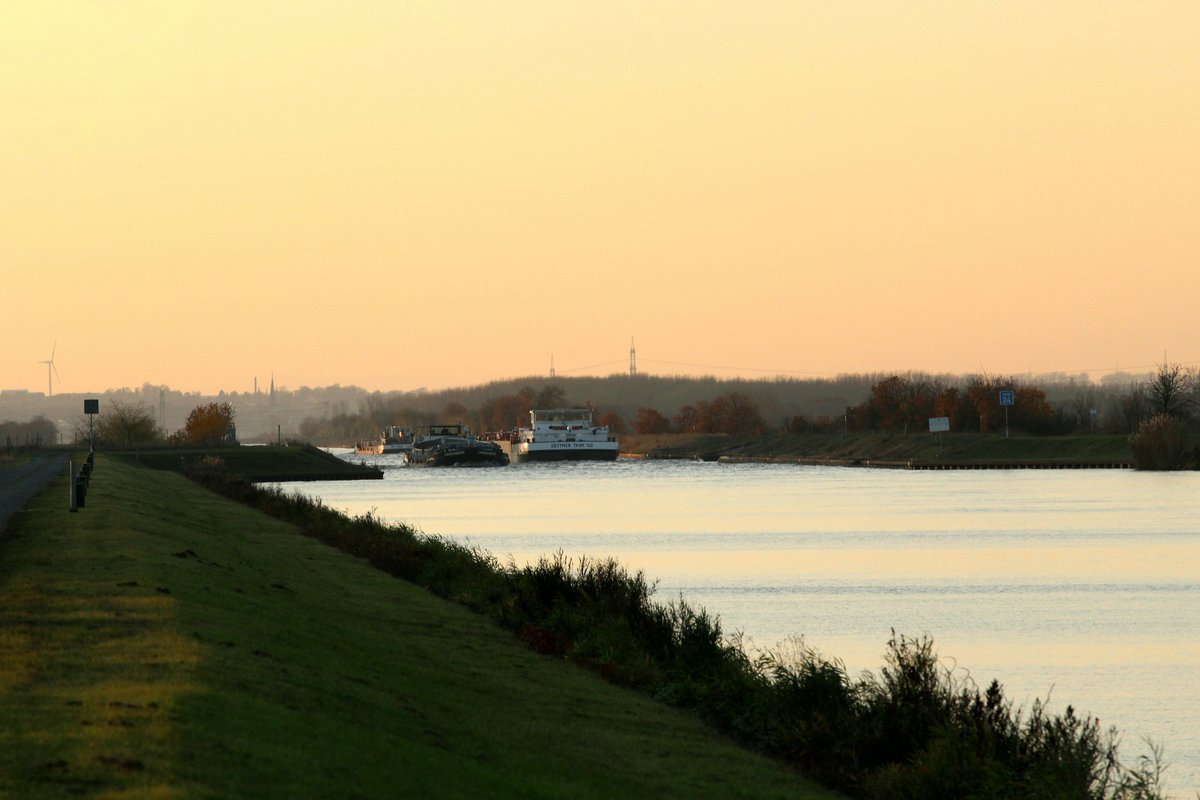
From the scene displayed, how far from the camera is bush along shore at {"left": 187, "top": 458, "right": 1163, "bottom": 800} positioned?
17688 mm

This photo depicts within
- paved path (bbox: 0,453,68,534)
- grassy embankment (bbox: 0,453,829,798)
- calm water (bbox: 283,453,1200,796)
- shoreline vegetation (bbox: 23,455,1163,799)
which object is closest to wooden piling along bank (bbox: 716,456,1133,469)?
calm water (bbox: 283,453,1200,796)

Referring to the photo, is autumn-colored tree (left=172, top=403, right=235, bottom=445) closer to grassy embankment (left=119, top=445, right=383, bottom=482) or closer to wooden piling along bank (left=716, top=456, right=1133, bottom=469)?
grassy embankment (left=119, top=445, right=383, bottom=482)

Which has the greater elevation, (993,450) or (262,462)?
(262,462)

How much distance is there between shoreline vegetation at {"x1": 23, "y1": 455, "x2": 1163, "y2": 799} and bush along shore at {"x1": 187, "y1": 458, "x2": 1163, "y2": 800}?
3 centimetres

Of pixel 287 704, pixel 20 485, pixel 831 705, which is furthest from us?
pixel 20 485

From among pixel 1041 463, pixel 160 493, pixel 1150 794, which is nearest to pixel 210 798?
pixel 1150 794

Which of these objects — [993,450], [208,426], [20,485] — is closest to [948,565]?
[20,485]

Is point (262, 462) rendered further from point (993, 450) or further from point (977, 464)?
point (993, 450)

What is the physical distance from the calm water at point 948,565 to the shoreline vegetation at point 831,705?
2.01 m

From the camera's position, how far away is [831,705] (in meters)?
21.3

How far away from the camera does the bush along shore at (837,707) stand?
17.7 m

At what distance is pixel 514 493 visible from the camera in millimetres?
114188

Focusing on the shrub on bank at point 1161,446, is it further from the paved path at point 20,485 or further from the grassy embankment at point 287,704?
the grassy embankment at point 287,704

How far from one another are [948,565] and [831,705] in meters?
31.1
